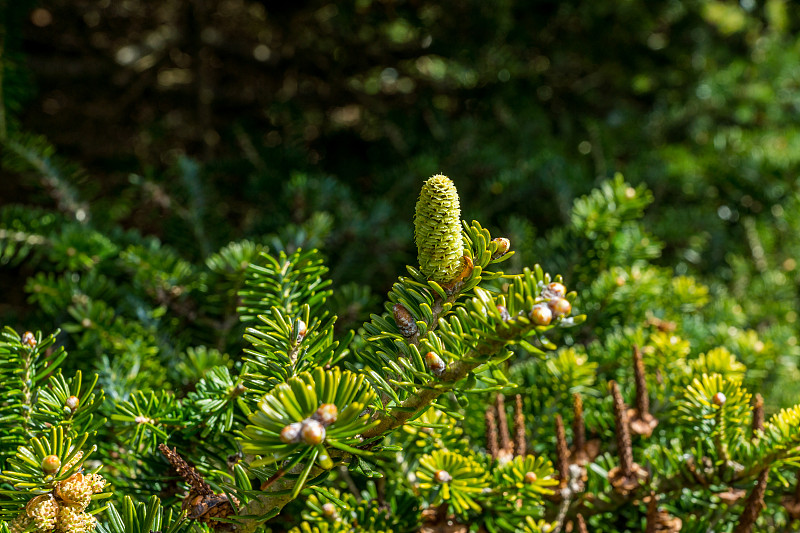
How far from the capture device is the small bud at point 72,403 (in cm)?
51

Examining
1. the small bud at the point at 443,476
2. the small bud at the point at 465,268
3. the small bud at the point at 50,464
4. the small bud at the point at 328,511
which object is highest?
the small bud at the point at 465,268

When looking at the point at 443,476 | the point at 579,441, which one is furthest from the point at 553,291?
the point at 579,441

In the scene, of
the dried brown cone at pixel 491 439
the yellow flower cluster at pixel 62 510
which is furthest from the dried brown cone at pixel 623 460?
the yellow flower cluster at pixel 62 510

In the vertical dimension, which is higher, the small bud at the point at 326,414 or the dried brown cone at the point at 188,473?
the small bud at the point at 326,414

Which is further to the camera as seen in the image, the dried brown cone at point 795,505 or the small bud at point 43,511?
the dried brown cone at point 795,505

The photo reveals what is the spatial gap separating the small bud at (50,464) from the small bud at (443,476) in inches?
12.9

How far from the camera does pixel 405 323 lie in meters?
0.48

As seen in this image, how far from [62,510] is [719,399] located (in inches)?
23.8

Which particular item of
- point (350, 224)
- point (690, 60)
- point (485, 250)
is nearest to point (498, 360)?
point (485, 250)

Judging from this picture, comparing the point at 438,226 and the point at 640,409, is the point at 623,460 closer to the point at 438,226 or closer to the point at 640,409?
the point at 640,409

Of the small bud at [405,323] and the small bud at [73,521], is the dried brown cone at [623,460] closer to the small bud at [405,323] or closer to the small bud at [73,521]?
the small bud at [405,323]

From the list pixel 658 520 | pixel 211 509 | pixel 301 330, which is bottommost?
pixel 658 520

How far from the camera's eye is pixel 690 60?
182 centimetres

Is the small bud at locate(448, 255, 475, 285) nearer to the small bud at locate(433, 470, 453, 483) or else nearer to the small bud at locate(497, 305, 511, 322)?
the small bud at locate(497, 305, 511, 322)
